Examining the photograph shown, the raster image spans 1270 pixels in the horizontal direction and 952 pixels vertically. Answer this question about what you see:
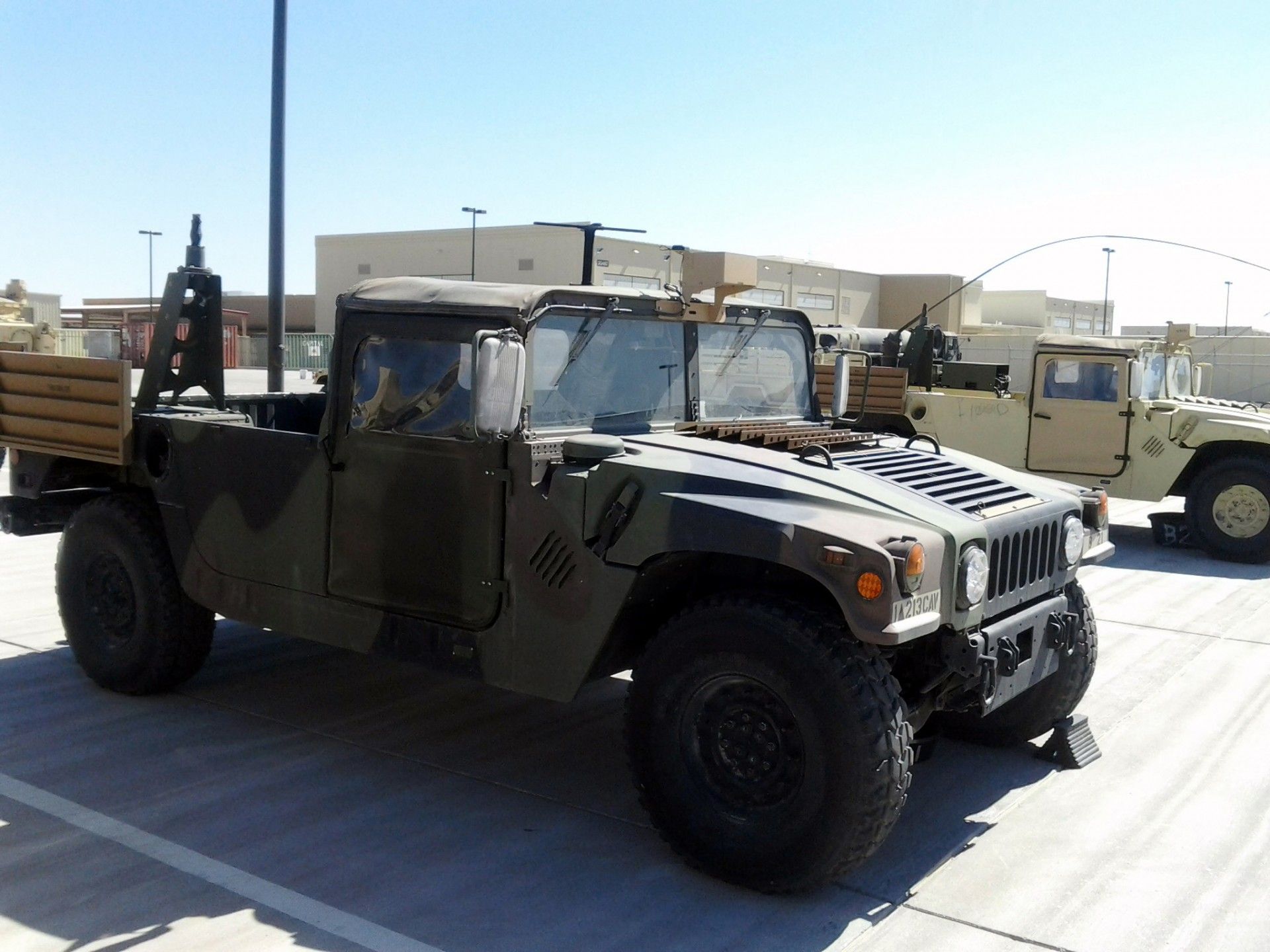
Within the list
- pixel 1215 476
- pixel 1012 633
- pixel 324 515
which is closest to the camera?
pixel 1012 633

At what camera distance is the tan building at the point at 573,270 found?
38.5 metres

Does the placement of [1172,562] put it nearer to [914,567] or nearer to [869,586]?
[914,567]

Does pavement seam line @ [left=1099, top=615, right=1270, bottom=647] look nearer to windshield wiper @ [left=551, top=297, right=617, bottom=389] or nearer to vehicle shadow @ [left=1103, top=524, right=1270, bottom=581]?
vehicle shadow @ [left=1103, top=524, right=1270, bottom=581]

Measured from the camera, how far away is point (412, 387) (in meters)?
4.65

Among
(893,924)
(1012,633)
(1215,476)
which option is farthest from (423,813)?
(1215,476)

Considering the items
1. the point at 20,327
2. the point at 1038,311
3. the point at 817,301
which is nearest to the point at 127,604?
the point at 20,327

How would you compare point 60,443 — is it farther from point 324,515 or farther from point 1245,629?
point 1245,629

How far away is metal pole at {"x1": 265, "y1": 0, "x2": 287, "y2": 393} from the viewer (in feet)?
31.9

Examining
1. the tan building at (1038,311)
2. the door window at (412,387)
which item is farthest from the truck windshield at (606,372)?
the tan building at (1038,311)

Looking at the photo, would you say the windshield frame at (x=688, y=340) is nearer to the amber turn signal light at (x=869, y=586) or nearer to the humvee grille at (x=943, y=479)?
the humvee grille at (x=943, y=479)

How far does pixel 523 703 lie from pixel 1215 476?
23.5 feet

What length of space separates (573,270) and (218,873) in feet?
117

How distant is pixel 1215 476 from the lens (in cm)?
1058

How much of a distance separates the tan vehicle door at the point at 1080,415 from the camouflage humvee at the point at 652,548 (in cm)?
606
